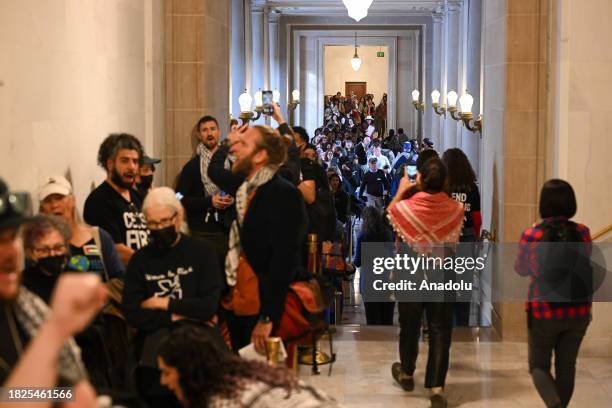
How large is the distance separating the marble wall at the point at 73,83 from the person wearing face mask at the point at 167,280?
0.92 m

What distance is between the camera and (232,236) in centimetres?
560

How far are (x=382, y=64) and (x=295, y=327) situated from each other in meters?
33.7

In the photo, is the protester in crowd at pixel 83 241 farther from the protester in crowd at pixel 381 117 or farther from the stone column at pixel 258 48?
the protester in crowd at pixel 381 117

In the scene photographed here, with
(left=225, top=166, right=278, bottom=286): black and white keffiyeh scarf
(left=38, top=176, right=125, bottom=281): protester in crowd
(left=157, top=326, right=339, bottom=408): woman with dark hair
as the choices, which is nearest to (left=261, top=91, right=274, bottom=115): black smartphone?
(left=225, top=166, right=278, bottom=286): black and white keffiyeh scarf

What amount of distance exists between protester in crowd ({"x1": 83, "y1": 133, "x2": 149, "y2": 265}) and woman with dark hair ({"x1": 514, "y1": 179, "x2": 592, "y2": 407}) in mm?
2083

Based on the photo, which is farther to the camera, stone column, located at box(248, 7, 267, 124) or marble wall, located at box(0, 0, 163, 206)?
stone column, located at box(248, 7, 267, 124)

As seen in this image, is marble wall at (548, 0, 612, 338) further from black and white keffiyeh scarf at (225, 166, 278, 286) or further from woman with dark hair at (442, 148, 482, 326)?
A: black and white keffiyeh scarf at (225, 166, 278, 286)

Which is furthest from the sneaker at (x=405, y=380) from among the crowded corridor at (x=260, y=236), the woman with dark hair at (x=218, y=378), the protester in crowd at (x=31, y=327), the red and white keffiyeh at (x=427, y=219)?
the protester in crowd at (x=31, y=327)

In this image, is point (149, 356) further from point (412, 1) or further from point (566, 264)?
point (412, 1)

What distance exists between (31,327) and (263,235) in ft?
8.05

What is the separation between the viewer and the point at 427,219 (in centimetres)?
700

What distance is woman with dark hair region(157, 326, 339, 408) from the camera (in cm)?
339

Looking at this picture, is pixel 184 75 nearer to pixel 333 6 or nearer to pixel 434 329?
pixel 434 329

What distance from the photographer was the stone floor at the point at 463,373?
7391 millimetres
